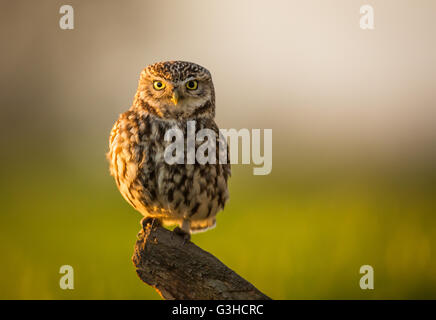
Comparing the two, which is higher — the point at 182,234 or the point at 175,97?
the point at 175,97

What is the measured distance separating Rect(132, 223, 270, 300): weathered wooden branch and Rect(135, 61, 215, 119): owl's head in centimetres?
70

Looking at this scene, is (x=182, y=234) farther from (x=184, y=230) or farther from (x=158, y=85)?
(x=158, y=85)

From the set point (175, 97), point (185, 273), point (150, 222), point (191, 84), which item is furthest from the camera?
point (150, 222)

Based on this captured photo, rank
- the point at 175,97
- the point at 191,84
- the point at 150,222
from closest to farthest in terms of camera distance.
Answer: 1. the point at 175,97
2. the point at 191,84
3. the point at 150,222

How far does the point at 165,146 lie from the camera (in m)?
2.27

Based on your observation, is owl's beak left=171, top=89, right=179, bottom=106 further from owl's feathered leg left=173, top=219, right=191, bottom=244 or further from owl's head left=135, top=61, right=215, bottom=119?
owl's feathered leg left=173, top=219, right=191, bottom=244

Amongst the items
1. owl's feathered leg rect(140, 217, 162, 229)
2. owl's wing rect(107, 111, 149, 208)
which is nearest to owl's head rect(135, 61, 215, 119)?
owl's wing rect(107, 111, 149, 208)

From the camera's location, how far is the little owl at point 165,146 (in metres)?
2.27

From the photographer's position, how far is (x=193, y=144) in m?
2.30

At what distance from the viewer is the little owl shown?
7.45 feet

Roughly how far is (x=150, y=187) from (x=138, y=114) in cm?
43

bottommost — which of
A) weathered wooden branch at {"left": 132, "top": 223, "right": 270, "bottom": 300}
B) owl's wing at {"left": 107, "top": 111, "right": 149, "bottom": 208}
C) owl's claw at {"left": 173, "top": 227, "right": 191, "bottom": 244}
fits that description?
weathered wooden branch at {"left": 132, "top": 223, "right": 270, "bottom": 300}

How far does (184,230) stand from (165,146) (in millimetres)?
503

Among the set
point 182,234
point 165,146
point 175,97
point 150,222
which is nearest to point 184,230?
point 182,234
